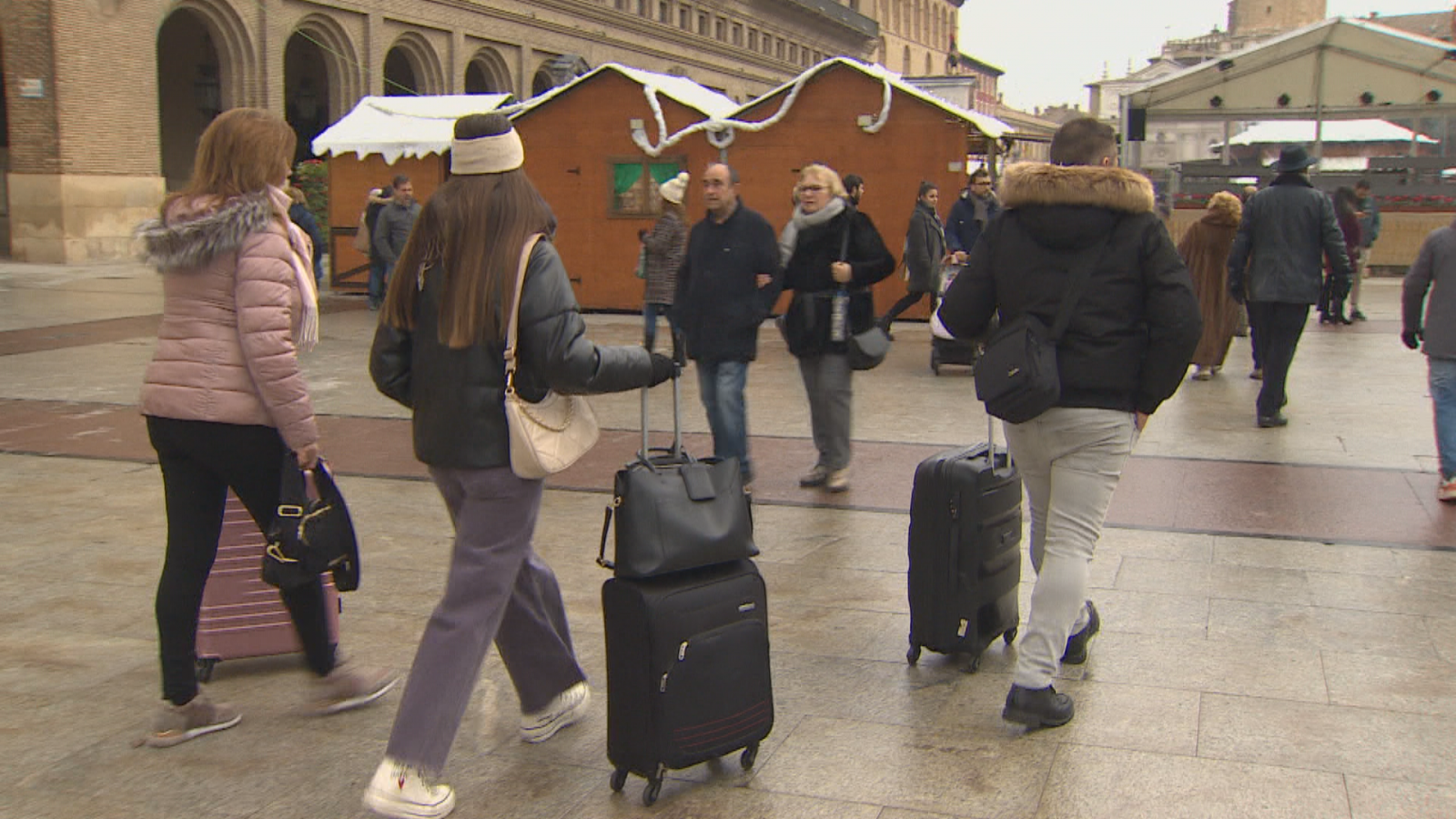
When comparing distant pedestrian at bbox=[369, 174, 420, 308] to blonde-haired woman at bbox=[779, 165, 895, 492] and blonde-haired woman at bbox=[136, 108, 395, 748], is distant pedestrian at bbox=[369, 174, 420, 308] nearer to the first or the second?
blonde-haired woman at bbox=[779, 165, 895, 492]

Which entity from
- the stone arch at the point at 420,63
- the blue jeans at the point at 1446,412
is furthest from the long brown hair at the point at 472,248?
the stone arch at the point at 420,63

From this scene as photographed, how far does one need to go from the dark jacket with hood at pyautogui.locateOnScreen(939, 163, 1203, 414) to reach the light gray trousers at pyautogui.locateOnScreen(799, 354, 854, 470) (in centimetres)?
333

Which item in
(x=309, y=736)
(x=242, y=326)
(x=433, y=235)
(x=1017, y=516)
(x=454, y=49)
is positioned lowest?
(x=309, y=736)

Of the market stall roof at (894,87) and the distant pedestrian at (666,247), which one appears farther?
the market stall roof at (894,87)

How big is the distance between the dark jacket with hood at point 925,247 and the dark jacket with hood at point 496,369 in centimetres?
917

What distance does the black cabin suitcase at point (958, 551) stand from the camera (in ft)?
14.4

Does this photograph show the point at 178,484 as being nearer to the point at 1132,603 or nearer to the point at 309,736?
the point at 309,736

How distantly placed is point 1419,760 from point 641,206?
48.1 feet

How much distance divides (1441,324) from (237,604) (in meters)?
5.84

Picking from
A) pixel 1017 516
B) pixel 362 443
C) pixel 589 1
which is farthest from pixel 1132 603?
pixel 589 1

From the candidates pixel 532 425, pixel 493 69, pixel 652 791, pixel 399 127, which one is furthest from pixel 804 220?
pixel 493 69

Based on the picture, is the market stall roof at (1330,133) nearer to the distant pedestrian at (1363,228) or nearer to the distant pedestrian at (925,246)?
the distant pedestrian at (1363,228)

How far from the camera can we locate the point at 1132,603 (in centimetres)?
528

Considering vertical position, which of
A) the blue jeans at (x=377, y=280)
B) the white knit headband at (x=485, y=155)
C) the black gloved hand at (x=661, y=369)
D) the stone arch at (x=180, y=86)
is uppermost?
the stone arch at (x=180, y=86)
